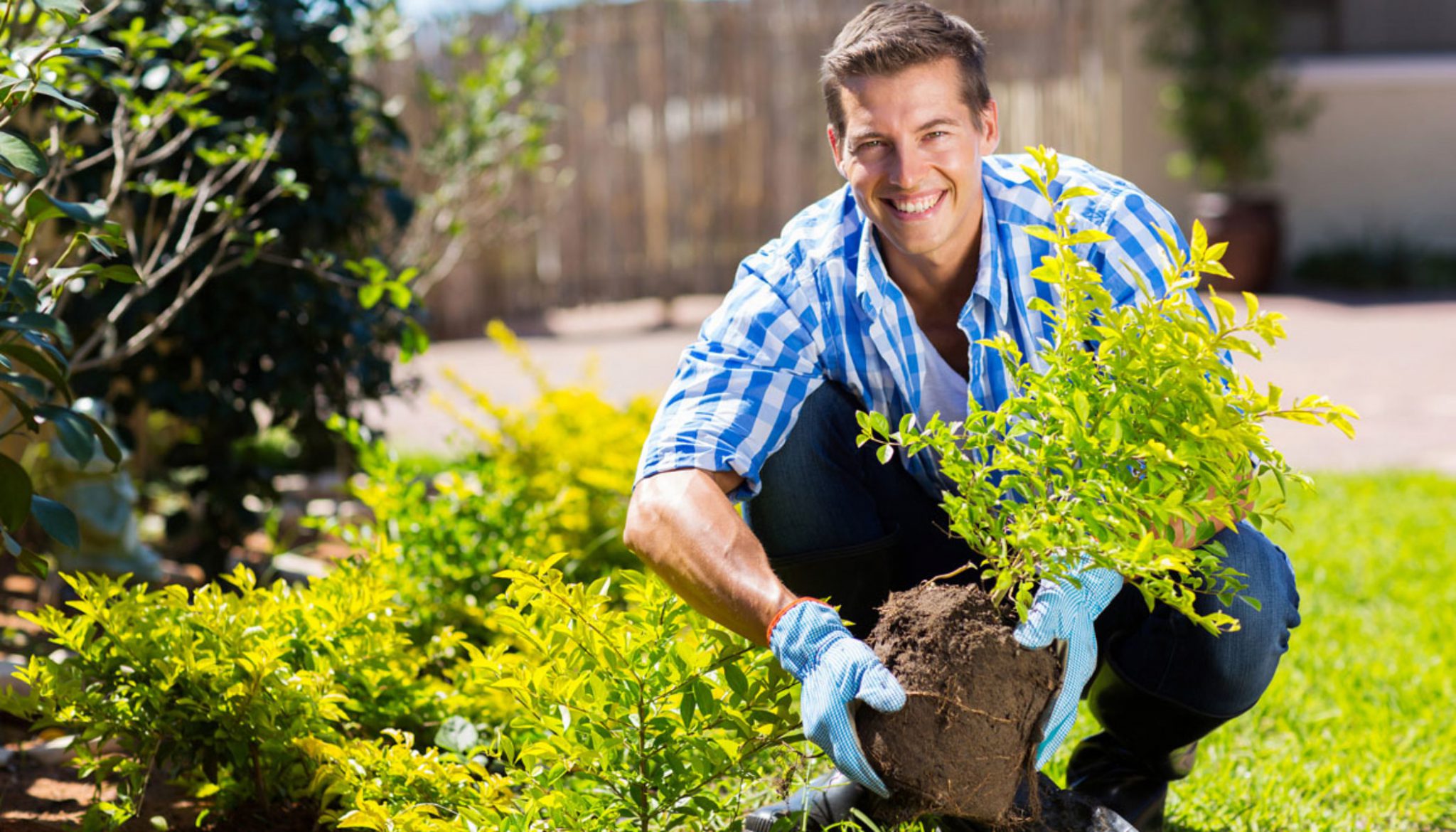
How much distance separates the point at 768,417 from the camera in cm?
221

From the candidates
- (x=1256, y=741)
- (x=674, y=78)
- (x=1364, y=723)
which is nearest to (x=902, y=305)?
(x=1256, y=741)

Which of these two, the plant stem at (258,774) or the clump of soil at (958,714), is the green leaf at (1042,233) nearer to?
the clump of soil at (958,714)

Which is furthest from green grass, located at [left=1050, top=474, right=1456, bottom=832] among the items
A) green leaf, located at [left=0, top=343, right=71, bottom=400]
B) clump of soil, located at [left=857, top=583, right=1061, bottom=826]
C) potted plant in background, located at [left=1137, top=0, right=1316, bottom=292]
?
potted plant in background, located at [left=1137, top=0, right=1316, bottom=292]

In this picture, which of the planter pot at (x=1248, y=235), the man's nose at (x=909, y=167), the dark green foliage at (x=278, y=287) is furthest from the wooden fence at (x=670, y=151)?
the man's nose at (x=909, y=167)

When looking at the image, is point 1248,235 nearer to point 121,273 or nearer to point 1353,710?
point 1353,710

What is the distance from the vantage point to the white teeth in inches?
86.9

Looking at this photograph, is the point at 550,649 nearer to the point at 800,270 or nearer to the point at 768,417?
the point at 768,417

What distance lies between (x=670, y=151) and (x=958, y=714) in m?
8.34

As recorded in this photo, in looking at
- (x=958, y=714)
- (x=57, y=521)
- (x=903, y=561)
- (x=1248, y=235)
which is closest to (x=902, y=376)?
(x=903, y=561)

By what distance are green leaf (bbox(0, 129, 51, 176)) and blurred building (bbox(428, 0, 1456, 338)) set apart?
22.4ft

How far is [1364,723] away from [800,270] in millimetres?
1535

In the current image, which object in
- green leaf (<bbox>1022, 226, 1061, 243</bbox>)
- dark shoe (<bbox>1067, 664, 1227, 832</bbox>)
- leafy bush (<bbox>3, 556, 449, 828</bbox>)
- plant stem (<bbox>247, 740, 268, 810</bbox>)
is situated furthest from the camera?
dark shoe (<bbox>1067, 664, 1227, 832</bbox>)

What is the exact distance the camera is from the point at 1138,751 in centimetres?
232

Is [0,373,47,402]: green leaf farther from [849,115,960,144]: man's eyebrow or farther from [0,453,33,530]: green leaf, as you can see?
[849,115,960,144]: man's eyebrow
